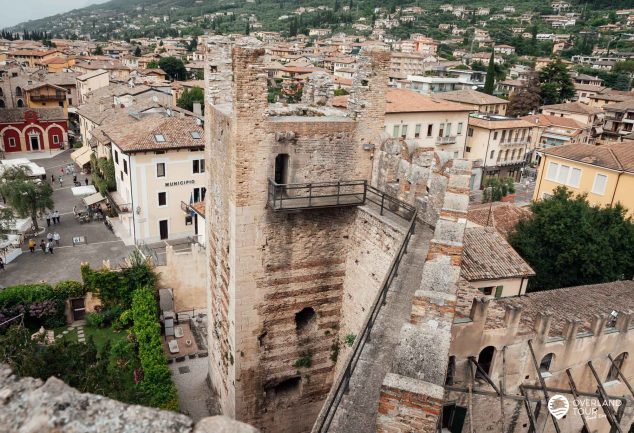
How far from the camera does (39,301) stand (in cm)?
2214

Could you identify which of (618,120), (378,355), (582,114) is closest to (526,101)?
(582,114)

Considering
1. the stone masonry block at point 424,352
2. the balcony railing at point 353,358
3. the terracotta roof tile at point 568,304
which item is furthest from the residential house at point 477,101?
the stone masonry block at point 424,352

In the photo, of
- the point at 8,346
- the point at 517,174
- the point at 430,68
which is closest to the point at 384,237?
the point at 8,346

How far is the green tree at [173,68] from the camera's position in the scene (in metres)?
94.4

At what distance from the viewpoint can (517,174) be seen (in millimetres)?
56188

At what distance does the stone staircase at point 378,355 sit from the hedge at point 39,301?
1832 cm

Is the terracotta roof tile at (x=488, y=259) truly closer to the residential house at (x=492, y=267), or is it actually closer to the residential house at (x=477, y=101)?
the residential house at (x=492, y=267)

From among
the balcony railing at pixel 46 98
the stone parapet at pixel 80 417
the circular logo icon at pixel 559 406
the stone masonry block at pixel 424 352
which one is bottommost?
the balcony railing at pixel 46 98

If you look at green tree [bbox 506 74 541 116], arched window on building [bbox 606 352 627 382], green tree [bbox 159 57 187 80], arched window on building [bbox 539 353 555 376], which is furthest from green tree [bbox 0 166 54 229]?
green tree [bbox 159 57 187 80]

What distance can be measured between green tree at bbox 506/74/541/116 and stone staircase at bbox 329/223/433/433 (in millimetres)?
68813

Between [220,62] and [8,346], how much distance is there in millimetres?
8741

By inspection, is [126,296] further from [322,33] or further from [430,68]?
[322,33]

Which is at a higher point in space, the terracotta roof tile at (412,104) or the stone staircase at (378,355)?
the stone staircase at (378,355)

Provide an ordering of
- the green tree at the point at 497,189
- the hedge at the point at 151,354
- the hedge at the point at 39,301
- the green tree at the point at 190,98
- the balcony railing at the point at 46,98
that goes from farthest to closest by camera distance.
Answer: the balcony railing at the point at 46,98
the green tree at the point at 190,98
the green tree at the point at 497,189
the hedge at the point at 39,301
the hedge at the point at 151,354
